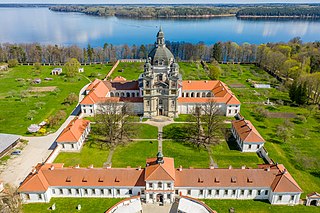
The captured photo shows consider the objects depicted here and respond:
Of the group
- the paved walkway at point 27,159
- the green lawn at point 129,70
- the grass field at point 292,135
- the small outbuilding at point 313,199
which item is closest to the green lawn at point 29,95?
the green lawn at point 129,70

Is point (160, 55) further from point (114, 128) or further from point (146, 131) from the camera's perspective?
point (114, 128)

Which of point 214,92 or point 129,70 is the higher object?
point 214,92

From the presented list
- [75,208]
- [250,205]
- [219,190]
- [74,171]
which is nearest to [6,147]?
[74,171]

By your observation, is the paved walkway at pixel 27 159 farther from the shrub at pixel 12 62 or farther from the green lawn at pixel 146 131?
the shrub at pixel 12 62

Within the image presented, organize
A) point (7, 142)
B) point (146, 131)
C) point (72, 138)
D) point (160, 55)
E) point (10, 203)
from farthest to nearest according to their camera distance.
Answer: point (160, 55) < point (146, 131) < point (7, 142) < point (72, 138) < point (10, 203)

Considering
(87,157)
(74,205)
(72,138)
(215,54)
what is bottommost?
(74,205)

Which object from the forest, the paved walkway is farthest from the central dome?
the forest

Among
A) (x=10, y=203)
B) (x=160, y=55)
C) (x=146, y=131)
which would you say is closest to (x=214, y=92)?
(x=160, y=55)
